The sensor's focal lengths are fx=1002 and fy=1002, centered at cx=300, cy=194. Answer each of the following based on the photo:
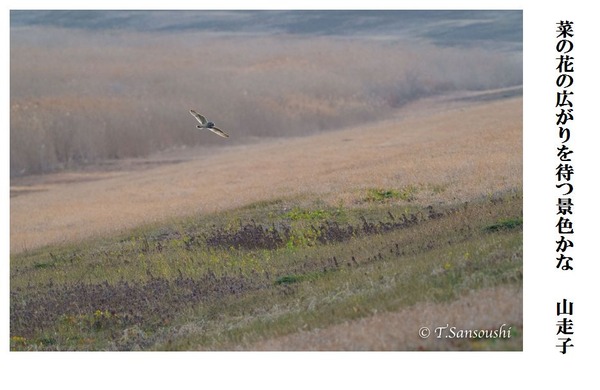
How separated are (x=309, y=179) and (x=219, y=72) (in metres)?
47.7

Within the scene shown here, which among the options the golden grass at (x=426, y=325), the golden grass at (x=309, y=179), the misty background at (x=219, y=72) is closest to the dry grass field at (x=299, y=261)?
the golden grass at (x=426, y=325)

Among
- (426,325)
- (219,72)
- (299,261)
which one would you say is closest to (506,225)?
(299,261)

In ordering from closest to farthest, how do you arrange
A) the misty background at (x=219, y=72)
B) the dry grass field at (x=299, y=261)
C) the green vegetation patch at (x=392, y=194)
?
the dry grass field at (x=299, y=261) → the green vegetation patch at (x=392, y=194) → the misty background at (x=219, y=72)

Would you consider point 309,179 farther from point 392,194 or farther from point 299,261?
point 299,261

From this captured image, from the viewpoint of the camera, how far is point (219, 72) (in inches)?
3265

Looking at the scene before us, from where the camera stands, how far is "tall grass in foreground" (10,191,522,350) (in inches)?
627

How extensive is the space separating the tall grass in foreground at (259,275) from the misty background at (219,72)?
46307 millimetres

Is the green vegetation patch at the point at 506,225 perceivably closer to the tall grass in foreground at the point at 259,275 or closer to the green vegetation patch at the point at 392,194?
the tall grass in foreground at the point at 259,275

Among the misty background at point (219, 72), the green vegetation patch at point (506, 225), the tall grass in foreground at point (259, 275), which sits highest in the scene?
the misty background at point (219, 72)

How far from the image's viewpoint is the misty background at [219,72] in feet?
243

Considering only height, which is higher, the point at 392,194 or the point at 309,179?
the point at 392,194

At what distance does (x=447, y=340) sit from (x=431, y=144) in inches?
1181

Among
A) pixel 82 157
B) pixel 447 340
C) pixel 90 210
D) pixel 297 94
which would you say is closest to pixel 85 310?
pixel 447 340

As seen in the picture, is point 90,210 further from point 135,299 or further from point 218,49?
point 218,49
